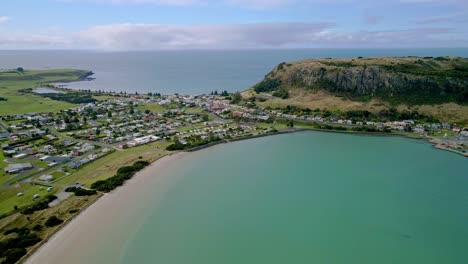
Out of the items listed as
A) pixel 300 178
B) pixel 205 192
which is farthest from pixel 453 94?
pixel 205 192

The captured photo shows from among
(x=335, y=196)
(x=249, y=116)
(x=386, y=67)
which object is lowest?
(x=335, y=196)

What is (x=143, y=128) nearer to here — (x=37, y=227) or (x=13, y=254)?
(x=37, y=227)

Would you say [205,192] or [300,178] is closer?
[205,192]

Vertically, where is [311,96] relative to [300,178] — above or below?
above

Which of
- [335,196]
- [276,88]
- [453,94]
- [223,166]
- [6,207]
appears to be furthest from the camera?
[276,88]

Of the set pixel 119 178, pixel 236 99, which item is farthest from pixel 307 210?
pixel 236 99

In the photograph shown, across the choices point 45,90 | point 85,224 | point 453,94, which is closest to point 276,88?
point 453,94

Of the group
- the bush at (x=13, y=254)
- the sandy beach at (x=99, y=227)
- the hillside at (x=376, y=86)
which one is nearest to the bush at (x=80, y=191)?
the sandy beach at (x=99, y=227)

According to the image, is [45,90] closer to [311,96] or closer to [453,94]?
[311,96]

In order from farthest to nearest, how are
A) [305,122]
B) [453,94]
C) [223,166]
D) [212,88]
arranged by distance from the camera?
[212,88], [453,94], [305,122], [223,166]
